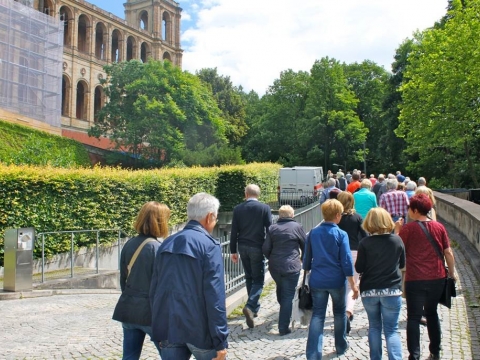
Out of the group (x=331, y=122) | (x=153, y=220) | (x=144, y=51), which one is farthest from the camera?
(x=144, y=51)

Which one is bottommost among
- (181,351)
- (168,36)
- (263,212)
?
(181,351)

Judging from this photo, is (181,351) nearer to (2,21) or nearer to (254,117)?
(2,21)

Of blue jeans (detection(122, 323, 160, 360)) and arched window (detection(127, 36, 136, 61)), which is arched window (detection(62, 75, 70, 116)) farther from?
blue jeans (detection(122, 323, 160, 360))

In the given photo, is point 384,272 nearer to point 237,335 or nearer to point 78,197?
point 237,335

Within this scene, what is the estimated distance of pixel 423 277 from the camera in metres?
4.96

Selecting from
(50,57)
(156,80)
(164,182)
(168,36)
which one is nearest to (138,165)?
(156,80)

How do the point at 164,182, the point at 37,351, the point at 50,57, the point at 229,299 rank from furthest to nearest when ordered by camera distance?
the point at 50,57 < the point at 164,182 < the point at 229,299 < the point at 37,351

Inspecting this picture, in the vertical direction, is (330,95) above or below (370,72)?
below

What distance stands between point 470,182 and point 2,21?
125 feet

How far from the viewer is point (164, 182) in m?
22.1

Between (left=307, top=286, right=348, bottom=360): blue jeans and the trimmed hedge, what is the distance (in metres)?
11.0

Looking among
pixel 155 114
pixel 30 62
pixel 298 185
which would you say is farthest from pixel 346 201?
pixel 30 62

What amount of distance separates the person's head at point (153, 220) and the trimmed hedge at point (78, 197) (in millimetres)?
11115

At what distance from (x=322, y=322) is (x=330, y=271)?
0.54 metres
